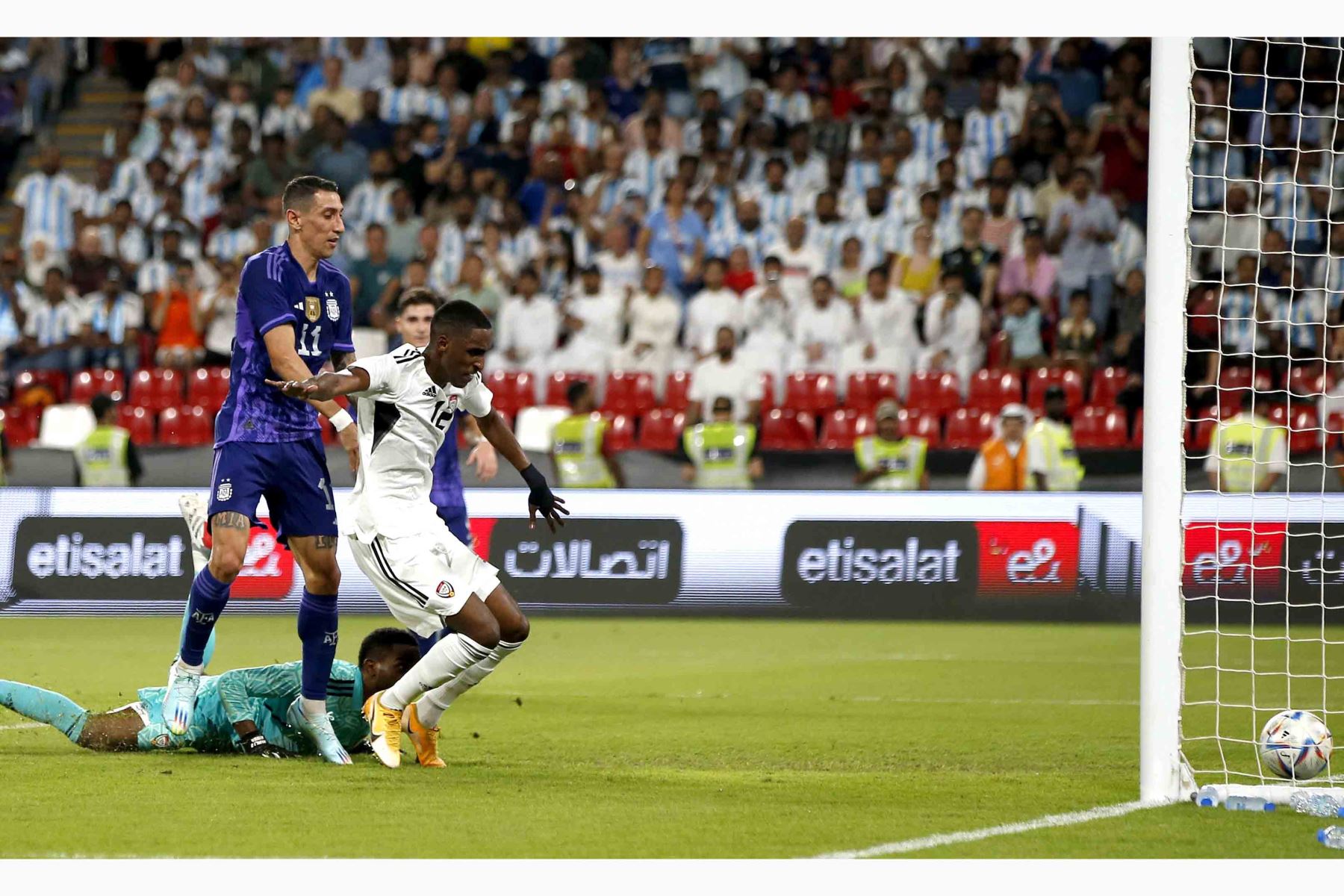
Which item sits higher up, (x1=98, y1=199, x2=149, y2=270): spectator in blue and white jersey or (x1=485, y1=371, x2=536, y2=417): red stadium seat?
(x1=98, y1=199, x2=149, y2=270): spectator in blue and white jersey

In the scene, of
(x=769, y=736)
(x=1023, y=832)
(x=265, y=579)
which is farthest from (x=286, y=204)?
(x=265, y=579)

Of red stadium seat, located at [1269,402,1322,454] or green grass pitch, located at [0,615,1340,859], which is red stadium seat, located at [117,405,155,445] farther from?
red stadium seat, located at [1269,402,1322,454]

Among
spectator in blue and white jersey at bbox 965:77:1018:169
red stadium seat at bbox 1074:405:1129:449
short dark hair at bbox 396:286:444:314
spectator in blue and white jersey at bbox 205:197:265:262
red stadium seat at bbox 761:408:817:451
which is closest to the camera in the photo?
short dark hair at bbox 396:286:444:314

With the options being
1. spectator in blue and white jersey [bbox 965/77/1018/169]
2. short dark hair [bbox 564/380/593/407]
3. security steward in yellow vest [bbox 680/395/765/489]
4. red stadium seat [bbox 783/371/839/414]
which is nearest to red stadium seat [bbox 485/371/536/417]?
short dark hair [bbox 564/380/593/407]

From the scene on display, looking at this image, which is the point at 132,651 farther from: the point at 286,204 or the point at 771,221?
the point at 771,221

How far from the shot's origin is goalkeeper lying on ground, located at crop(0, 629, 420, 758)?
20.2 feet

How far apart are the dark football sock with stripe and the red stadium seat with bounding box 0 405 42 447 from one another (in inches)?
346

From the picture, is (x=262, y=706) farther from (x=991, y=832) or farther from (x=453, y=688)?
(x=991, y=832)

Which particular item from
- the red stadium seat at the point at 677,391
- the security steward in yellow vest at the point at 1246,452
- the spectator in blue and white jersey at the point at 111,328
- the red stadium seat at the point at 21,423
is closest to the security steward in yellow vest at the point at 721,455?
the red stadium seat at the point at 677,391

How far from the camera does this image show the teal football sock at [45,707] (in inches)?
232

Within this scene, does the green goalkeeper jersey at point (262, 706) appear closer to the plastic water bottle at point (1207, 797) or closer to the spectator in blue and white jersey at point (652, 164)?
the plastic water bottle at point (1207, 797)

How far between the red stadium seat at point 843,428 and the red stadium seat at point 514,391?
264 cm

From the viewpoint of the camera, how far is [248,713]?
20.3ft

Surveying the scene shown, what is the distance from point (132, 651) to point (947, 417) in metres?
7.31
